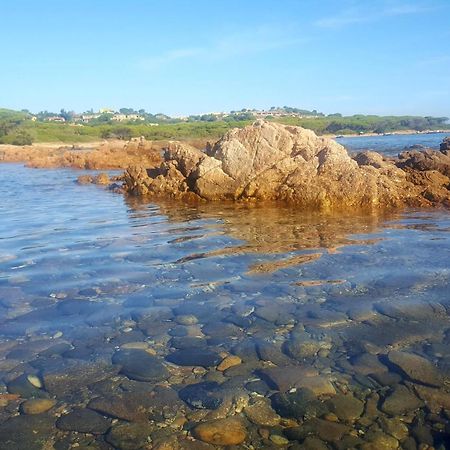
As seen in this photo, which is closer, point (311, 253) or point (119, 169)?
point (311, 253)

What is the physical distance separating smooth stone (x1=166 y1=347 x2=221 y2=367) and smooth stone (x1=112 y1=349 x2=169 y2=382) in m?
0.14

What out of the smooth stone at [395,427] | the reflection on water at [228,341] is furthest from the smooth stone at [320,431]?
the smooth stone at [395,427]

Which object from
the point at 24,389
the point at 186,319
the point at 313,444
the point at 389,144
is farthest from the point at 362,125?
the point at 313,444

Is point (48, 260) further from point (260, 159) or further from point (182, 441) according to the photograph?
point (260, 159)

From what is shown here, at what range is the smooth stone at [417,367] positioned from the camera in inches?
144

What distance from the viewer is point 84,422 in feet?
10.8

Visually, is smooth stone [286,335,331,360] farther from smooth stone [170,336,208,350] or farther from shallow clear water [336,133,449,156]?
shallow clear water [336,133,449,156]

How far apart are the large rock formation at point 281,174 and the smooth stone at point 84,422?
29.9ft

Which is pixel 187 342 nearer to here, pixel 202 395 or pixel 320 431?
pixel 202 395

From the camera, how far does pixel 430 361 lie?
3.92 metres

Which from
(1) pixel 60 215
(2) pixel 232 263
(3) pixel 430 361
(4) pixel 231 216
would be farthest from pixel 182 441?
(1) pixel 60 215

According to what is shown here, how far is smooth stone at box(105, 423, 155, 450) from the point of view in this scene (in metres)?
3.06

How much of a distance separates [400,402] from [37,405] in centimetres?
249

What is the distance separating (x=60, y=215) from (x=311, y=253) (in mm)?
6758
